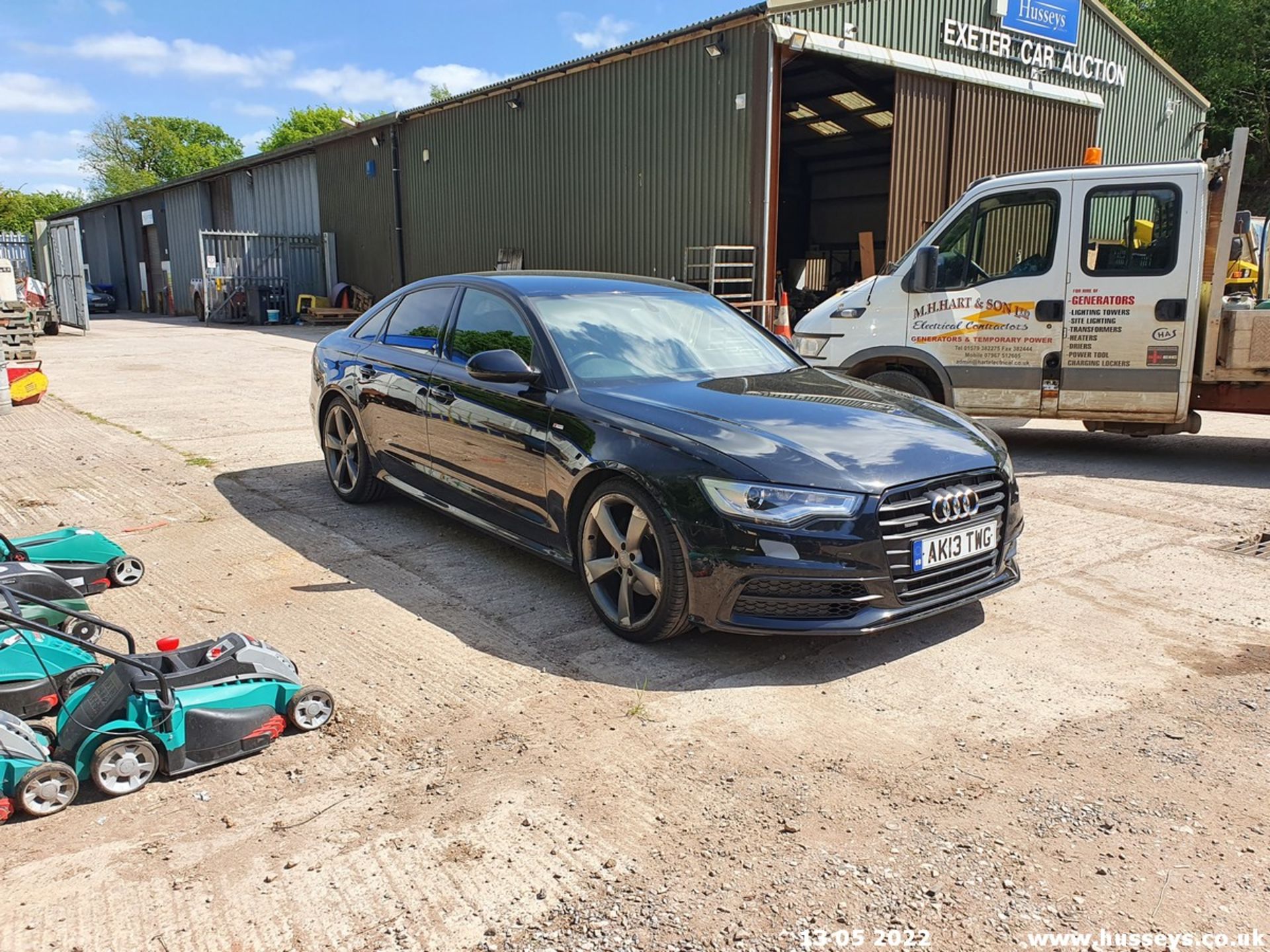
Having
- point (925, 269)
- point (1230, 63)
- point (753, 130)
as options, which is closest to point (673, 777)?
point (925, 269)

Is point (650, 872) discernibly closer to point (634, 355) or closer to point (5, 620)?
point (5, 620)

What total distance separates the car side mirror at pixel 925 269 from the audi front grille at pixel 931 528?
3815 millimetres

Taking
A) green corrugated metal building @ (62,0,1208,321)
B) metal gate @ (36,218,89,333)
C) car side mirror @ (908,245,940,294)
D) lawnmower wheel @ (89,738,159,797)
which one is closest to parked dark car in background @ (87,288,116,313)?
metal gate @ (36,218,89,333)

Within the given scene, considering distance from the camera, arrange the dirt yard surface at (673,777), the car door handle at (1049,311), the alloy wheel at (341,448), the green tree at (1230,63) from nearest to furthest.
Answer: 1. the dirt yard surface at (673,777)
2. the alloy wheel at (341,448)
3. the car door handle at (1049,311)
4. the green tree at (1230,63)

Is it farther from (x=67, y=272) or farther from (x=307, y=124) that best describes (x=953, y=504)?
(x=307, y=124)

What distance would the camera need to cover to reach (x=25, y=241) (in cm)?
3175

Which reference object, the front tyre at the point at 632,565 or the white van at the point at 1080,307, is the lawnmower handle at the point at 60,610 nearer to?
the front tyre at the point at 632,565

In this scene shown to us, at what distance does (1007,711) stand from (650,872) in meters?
1.63

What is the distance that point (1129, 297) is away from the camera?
7.18 m

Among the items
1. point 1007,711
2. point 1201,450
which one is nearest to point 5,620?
point 1007,711

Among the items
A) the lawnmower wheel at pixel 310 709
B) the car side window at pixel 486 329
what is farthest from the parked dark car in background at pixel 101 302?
the lawnmower wheel at pixel 310 709

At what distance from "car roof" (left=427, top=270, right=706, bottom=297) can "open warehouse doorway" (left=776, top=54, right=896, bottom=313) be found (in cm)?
1532

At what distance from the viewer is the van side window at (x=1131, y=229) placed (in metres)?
7.07
